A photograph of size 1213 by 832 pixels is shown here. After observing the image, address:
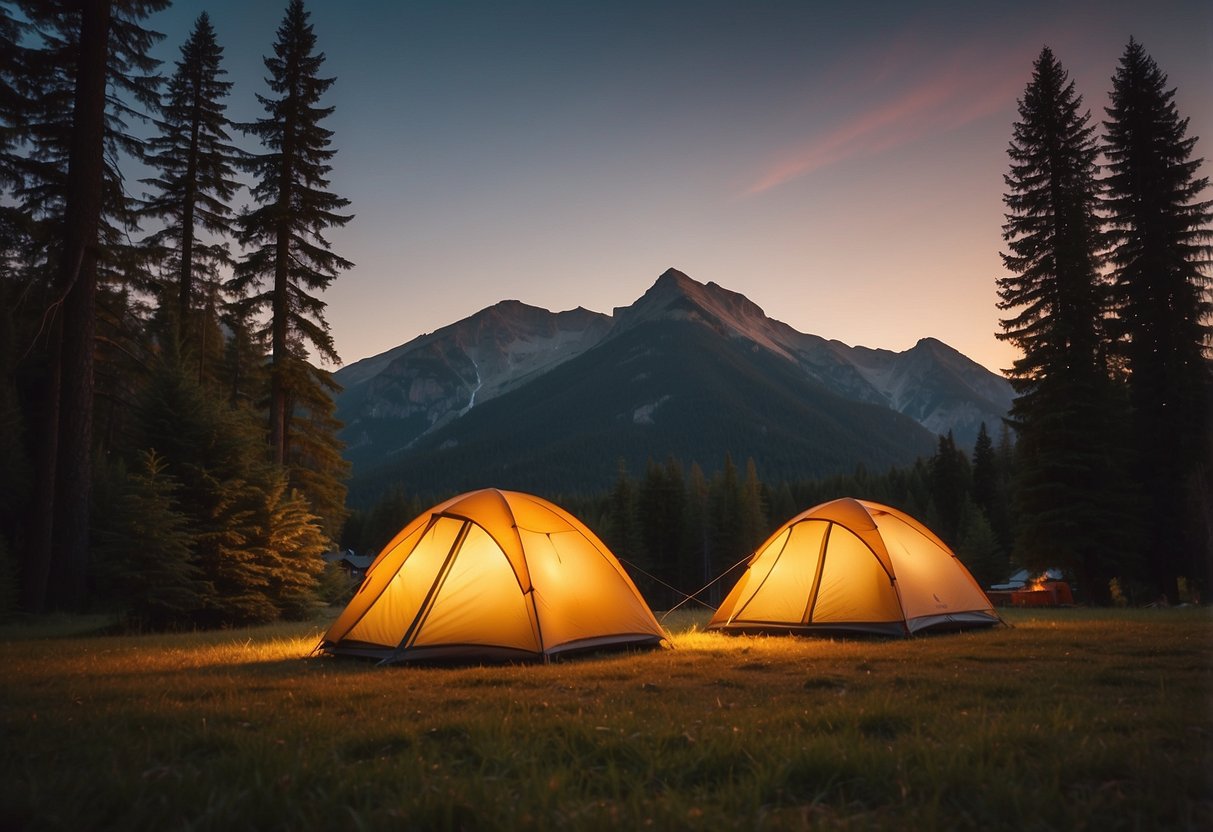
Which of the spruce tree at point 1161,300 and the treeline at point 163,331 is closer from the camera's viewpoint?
the treeline at point 163,331

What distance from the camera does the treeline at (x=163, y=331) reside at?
13.7 metres

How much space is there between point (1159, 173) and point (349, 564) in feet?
284

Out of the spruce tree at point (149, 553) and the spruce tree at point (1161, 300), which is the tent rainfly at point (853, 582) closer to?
the spruce tree at point (149, 553)

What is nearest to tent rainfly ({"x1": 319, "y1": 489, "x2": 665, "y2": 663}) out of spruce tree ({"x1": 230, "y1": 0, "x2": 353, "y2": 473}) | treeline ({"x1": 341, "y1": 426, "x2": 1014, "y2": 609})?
spruce tree ({"x1": 230, "y1": 0, "x2": 353, "y2": 473})

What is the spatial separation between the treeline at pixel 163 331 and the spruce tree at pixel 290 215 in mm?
56

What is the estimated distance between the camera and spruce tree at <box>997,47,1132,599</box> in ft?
69.6

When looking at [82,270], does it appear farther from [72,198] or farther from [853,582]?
[853,582]

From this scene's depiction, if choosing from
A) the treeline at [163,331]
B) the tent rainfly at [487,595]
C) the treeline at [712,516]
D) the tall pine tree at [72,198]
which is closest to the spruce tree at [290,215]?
the treeline at [163,331]

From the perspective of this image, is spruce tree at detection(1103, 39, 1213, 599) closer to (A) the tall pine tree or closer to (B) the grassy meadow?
(B) the grassy meadow

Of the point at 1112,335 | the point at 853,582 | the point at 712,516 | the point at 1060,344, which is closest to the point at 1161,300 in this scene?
the point at 1112,335

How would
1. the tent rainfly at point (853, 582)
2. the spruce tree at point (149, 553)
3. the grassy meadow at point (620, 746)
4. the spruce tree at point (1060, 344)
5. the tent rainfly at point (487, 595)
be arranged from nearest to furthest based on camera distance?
the grassy meadow at point (620, 746) < the tent rainfly at point (487, 595) < the tent rainfly at point (853, 582) < the spruce tree at point (149, 553) < the spruce tree at point (1060, 344)

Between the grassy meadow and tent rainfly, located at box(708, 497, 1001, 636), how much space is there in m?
3.14

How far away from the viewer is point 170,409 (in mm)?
13969

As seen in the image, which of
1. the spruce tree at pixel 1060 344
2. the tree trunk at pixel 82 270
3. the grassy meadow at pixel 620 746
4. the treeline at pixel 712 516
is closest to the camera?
the grassy meadow at pixel 620 746
